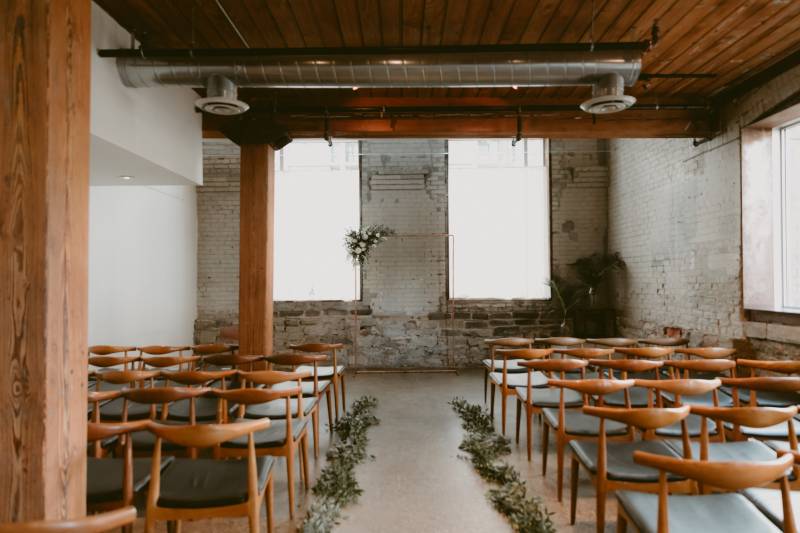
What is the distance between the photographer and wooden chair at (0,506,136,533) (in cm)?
135

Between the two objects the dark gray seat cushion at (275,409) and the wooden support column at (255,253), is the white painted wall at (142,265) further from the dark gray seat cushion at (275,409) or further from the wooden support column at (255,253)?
the dark gray seat cushion at (275,409)

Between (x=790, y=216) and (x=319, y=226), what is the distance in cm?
652

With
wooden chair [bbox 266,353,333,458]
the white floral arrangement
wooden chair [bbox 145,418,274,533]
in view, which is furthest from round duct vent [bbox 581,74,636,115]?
the white floral arrangement

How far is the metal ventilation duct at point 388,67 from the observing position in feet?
13.1

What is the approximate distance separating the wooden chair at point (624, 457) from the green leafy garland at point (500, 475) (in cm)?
32

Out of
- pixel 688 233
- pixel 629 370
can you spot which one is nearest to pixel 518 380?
pixel 629 370

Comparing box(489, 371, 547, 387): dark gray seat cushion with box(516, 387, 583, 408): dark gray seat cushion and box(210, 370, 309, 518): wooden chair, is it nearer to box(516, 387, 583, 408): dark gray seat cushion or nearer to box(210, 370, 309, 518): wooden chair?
box(516, 387, 583, 408): dark gray seat cushion

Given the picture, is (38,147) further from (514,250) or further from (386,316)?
(514,250)

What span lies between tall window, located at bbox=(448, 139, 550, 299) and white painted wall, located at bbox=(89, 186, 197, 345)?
445cm

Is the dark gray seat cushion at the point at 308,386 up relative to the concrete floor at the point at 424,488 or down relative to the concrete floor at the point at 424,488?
up

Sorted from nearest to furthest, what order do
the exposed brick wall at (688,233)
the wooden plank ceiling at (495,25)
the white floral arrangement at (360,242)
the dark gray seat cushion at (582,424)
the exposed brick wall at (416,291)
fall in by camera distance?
the dark gray seat cushion at (582,424) < the wooden plank ceiling at (495,25) < the exposed brick wall at (688,233) < the white floral arrangement at (360,242) < the exposed brick wall at (416,291)

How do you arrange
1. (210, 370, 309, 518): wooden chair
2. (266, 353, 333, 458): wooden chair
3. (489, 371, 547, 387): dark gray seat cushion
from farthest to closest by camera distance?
(489, 371, 547, 387): dark gray seat cushion → (266, 353, 333, 458): wooden chair → (210, 370, 309, 518): wooden chair

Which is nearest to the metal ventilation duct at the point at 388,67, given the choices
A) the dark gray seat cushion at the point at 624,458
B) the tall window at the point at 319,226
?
the dark gray seat cushion at the point at 624,458

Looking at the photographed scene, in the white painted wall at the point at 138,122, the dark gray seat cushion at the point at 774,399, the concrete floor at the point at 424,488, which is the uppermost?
the white painted wall at the point at 138,122
